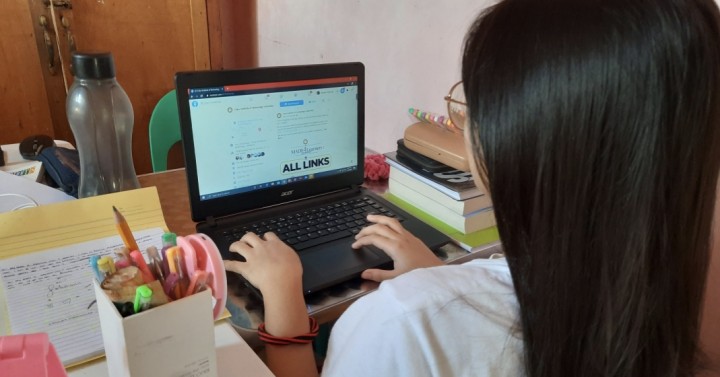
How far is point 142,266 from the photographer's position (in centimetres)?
51

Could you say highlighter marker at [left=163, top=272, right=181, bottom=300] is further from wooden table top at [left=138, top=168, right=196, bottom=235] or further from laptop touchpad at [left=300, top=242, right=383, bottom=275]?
wooden table top at [left=138, top=168, right=196, bottom=235]

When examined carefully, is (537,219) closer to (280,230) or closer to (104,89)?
(280,230)

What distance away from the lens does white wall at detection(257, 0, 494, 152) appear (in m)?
1.33

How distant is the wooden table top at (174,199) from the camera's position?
994mm

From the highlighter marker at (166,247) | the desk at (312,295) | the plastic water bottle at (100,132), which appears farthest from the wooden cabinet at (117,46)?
the highlighter marker at (166,247)

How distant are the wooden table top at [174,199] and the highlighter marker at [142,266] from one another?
17.6 inches

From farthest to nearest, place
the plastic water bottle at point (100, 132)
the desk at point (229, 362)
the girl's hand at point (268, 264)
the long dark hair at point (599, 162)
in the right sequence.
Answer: the plastic water bottle at point (100, 132), the girl's hand at point (268, 264), the desk at point (229, 362), the long dark hair at point (599, 162)

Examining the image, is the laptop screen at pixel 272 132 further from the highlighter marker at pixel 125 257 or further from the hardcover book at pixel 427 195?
the highlighter marker at pixel 125 257

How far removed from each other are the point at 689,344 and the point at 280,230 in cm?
62

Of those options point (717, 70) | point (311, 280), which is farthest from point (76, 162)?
point (717, 70)

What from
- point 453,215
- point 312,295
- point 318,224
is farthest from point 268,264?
point 453,215

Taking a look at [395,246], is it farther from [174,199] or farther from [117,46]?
[117,46]

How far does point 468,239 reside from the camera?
3.24ft

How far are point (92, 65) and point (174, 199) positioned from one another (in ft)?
1.09
